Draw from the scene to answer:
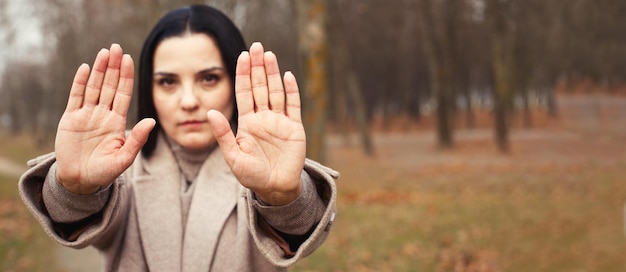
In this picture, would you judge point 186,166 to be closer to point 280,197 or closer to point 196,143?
point 196,143

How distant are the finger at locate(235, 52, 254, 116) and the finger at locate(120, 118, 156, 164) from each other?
29 centimetres

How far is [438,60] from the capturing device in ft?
68.6

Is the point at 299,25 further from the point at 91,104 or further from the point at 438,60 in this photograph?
the point at 438,60

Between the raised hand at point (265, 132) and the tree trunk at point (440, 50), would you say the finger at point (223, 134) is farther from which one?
the tree trunk at point (440, 50)

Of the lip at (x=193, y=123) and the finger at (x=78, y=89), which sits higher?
the finger at (x=78, y=89)

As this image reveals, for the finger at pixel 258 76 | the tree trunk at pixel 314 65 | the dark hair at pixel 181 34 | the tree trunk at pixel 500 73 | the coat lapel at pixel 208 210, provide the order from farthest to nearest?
1. the tree trunk at pixel 500 73
2. the tree trunk at pixel 314 65
3. the dark hair at pixel 181 34
4. the coat lapel at pixel 208 210
5. the finger at pixel 258 76

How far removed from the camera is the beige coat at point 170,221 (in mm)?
1988

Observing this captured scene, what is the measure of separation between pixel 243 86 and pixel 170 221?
0.58 metres

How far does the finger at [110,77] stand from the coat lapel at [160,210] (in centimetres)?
37

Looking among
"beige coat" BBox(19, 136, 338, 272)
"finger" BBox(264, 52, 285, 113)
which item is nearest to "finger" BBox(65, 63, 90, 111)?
"beige coat" BBox(19, 136, 338, 272)

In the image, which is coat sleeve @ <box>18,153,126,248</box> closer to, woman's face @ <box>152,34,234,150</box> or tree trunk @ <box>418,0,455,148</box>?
woman's face @ <box>152,34,234,150</box>

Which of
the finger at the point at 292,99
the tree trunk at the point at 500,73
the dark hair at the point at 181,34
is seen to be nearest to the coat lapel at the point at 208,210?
the dark hair at the point at 181,34

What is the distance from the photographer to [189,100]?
2.22m

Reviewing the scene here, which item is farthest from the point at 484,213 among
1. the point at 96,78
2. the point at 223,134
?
the point at 96,78
